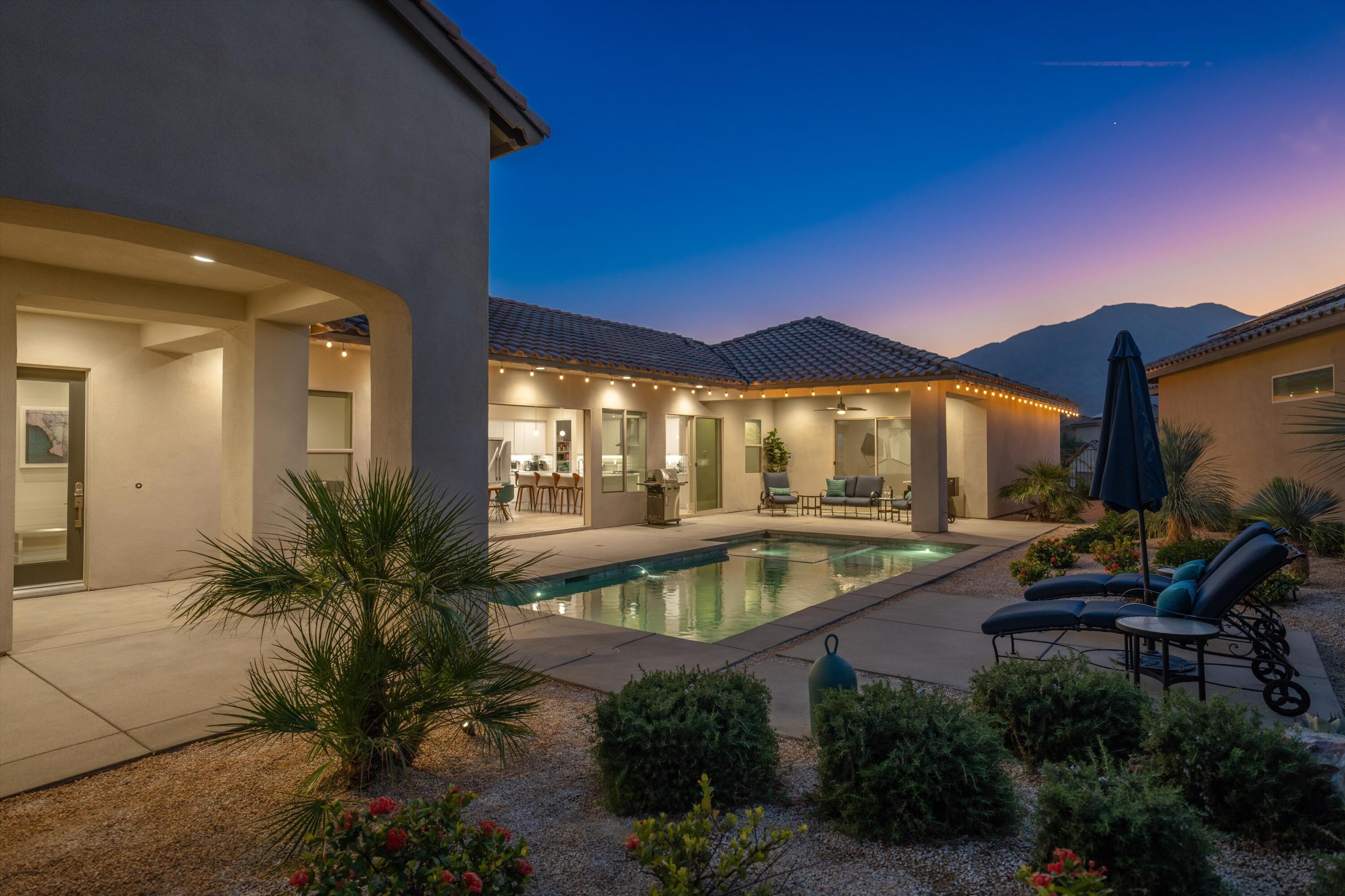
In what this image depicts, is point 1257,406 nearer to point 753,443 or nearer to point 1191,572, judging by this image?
point 1191,572

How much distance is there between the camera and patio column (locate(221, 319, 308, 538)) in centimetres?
688

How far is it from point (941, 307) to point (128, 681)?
2999cm

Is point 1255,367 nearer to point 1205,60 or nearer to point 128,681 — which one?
point 1205,60

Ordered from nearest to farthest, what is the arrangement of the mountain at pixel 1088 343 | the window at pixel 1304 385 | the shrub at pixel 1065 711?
1. the shrub at pixel 1065 711
2. the window at pixel 1304 385
3. the mountain at pixel 1088 343

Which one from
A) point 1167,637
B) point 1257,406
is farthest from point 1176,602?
point 1257,406

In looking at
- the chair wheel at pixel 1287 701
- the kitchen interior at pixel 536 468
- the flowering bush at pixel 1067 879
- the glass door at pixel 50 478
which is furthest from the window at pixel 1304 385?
the glass door at pixel 50 478

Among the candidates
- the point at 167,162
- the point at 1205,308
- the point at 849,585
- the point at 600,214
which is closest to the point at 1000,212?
the point at 849,585

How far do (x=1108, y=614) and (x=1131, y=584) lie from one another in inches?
52.2

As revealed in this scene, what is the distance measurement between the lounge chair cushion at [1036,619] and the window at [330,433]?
27.1 ft

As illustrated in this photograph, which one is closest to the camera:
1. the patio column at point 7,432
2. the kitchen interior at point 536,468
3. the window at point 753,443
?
the patio column at point 7,432

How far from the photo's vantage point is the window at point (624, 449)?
46.3 feet

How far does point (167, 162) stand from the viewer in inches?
132

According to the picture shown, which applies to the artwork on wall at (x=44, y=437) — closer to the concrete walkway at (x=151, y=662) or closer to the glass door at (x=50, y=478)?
the glass door at (x=50, y=478)

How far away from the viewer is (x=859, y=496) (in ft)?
50.9
